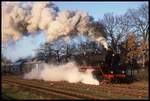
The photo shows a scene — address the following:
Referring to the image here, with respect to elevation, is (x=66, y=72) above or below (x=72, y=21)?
below

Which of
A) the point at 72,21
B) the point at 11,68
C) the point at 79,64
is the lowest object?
the point at 11,68

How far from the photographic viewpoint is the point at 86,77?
18.1 meters

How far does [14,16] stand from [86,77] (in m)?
9.18

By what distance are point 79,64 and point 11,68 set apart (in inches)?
1128

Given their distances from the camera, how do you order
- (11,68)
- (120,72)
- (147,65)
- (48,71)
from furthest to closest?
(11,68) → (147,65) → (48,71) → (120,72)

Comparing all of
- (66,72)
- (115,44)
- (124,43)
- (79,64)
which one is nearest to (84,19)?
(79,64)

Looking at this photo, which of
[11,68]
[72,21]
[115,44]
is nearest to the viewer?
[72,21]

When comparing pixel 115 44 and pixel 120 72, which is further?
pixel 115 44

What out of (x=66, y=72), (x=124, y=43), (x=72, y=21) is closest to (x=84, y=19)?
(x=72, y=21)

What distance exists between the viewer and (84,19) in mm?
18688

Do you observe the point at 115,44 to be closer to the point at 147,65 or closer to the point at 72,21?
the point at 147,65

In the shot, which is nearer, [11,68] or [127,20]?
[127,20]

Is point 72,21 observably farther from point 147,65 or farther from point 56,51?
point 56,51

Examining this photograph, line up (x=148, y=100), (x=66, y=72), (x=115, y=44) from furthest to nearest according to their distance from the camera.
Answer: (x=115, y=44), (x=66, y=72), (x=148, y=100)
